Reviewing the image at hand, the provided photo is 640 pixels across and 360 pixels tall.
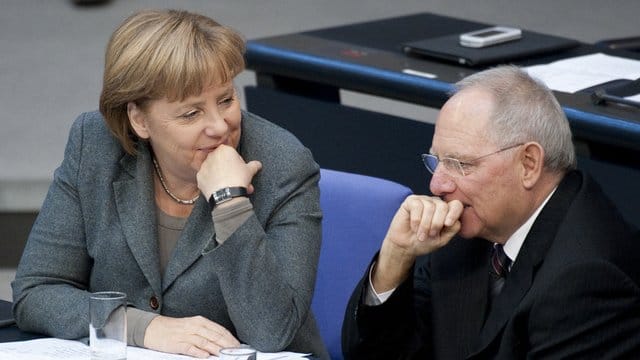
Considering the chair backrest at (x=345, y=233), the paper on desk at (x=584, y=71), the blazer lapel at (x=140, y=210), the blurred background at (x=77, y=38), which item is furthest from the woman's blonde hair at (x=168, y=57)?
the blurred background at (x=77, y=38)

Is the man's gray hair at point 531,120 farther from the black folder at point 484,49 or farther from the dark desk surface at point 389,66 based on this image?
the black folder at point 484,49

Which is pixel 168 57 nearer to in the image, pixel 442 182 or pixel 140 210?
pixel 140 210

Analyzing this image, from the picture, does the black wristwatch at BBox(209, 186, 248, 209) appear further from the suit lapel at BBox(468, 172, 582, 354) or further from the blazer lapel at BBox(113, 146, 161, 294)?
the suit lapel at BBox(468, 172, 582, 354)

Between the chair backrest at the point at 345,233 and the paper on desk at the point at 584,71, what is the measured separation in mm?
989

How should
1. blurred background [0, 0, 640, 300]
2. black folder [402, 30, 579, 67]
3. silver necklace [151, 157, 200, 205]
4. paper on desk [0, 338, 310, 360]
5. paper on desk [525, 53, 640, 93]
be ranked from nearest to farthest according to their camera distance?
paper on desk [0, 338, 310, 360] → silver necklace [151, 157, 200, 205] → paper on desk [525, 53, 640, 93] → black folder [402, 30, 579, 67] → blurred background [0, 0, 640, 300]

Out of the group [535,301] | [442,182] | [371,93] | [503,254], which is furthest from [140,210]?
[371,93]

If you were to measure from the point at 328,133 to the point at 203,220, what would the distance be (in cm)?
166

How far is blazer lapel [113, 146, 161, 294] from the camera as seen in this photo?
8.30 feet

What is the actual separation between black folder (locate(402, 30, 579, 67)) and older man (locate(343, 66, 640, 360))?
1.41m

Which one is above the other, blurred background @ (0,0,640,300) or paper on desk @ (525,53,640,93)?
paper on desk @ (525,53,640,93)

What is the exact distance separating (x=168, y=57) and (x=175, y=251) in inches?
14.0

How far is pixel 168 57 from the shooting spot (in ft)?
8.07

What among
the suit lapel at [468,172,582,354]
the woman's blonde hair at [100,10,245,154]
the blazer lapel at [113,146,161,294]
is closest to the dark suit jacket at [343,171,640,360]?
the suit lapel at [468,172,582,354]

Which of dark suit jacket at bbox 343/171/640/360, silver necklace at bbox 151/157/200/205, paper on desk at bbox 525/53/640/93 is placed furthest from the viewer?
paper on desk at bbox 525/53/640/93
